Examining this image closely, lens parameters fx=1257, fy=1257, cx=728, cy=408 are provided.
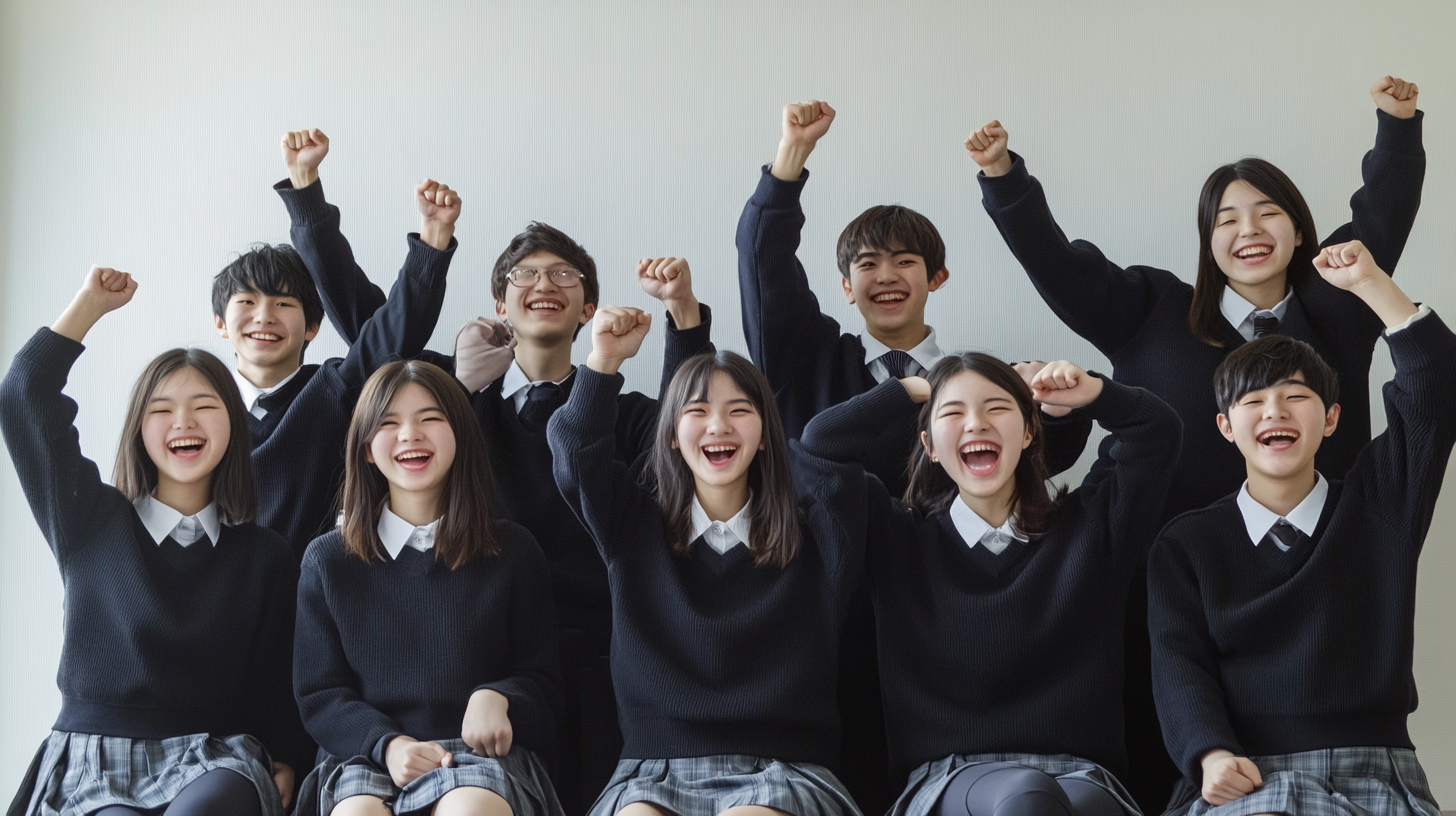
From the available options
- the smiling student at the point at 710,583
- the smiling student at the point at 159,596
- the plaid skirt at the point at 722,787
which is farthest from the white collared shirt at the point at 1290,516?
the smiling student at the point at 159,596

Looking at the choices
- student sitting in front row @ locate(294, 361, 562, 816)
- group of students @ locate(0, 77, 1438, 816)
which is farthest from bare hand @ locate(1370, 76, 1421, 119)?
student sitting in front row @ locate(294, 361, 562, 816)

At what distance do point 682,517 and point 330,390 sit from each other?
640mm

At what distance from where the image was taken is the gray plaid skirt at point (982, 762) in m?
1.52

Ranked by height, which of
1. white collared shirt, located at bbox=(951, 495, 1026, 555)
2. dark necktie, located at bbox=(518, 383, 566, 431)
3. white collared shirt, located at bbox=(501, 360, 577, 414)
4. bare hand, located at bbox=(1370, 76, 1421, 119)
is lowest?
white collared shirt, located at bbox=(951, 495, 1026, 555)

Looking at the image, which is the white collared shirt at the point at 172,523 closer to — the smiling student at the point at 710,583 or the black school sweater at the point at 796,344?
the smiling student at the point at 710,583

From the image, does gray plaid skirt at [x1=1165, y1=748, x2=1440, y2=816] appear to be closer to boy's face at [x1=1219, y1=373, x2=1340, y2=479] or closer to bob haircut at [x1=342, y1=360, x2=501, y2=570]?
boy's face at [x1=1219, y1=373, x2=1340, y2=479]

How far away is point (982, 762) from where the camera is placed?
1574 millimetres

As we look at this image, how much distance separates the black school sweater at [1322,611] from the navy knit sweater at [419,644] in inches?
31.9

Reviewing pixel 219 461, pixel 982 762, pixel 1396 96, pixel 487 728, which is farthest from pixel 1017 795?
pixel 1396 96

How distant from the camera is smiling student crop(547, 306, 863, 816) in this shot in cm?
159

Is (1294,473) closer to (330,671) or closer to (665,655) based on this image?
(665,655)

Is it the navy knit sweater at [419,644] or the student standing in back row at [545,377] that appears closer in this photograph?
the navy knit sweater at [419,644]

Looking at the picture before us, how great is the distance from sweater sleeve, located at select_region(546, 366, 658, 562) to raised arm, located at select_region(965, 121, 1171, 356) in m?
0.68

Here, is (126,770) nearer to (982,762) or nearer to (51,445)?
(51,445)
